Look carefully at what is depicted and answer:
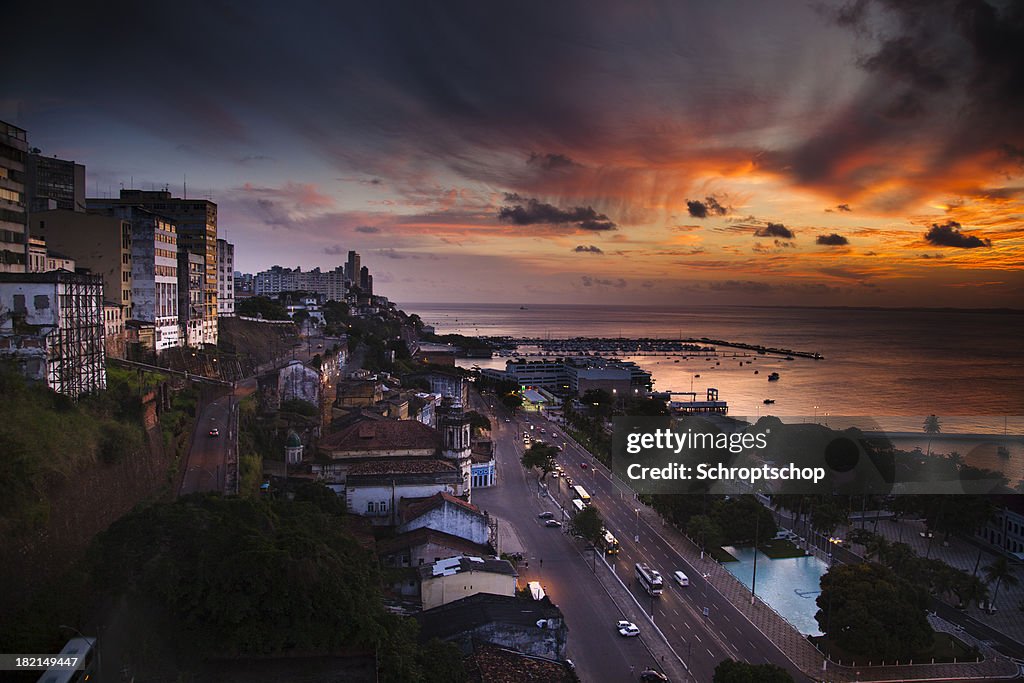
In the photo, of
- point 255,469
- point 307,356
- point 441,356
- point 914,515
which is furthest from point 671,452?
point 441,356

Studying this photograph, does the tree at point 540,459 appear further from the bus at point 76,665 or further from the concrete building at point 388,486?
the bus at point 76,665

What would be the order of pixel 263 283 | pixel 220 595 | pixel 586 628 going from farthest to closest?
pixel 263 283 < pixel 586 628 < pixel 220 595

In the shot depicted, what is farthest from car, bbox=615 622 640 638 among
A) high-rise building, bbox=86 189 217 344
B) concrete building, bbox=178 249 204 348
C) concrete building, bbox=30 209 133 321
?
high-rise building, bbox=86 189 217 344

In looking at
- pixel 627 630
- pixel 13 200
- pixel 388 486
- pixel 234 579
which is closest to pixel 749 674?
pixel 627 630

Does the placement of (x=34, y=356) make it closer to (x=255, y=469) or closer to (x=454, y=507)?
(x=255, y=469)

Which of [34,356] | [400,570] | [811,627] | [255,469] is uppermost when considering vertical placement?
[34,356]

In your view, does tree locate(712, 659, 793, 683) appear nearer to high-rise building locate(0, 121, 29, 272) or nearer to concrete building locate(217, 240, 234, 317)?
high-rise building locate(0, 121, 29, 272)

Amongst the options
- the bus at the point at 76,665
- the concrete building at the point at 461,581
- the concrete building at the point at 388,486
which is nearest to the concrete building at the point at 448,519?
the concrete building at the point at 388,486
